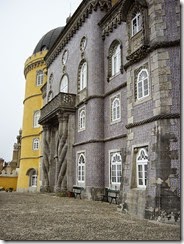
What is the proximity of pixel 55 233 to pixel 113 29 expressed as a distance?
45.2ft

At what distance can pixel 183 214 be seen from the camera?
25.5 feet

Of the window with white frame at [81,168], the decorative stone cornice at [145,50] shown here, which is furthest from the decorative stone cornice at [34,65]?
the decorative stone cornice at [145,50]

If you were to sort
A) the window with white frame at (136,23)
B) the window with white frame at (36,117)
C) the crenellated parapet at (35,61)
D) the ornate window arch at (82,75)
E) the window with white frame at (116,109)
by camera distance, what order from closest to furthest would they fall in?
the window with white frame at (136,23) < the window with white frame at (116,109) < the ornate window arch at (82,75) < the window with white frame at (36,117) < the crenellated parapet at (35,61)

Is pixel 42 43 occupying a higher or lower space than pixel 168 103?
higher

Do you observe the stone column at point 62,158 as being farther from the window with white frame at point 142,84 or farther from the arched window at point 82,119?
the window with white frame at point 142,84

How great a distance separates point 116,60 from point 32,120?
60.1ft

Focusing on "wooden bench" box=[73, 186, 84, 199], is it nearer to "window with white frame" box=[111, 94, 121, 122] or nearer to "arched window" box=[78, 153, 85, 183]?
"arched window" box=[78, 153, 85, 183]

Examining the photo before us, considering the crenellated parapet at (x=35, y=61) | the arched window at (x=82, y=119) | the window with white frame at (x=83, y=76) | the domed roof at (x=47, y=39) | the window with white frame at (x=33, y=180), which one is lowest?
the window with white frame at (x=33, y=180)

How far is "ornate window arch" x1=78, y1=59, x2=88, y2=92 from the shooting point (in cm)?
1902

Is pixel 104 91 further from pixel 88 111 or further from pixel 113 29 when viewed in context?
pixel 113 29

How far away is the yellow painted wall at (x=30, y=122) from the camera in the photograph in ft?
102

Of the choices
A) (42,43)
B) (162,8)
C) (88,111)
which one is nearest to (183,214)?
(162,8)

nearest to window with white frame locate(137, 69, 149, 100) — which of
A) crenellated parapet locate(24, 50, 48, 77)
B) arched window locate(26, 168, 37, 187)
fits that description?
arched window locate(26, 168, 37, 187)

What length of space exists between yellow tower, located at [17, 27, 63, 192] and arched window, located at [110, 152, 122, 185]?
52.2ft
